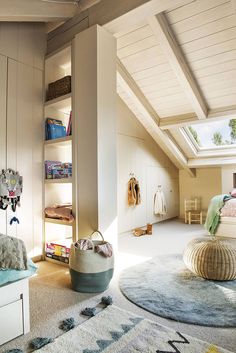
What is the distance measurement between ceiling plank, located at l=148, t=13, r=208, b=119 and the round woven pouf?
7.47ft

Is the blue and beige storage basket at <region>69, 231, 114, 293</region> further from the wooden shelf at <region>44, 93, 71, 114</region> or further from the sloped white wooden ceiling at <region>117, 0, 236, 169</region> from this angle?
the sloped white wooden ceiling at <region>117, 0, 236, 169</region>

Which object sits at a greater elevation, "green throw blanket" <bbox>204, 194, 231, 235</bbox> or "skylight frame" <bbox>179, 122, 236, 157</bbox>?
"skylight frame" <bbox>179, 122, 236, 157</bbox>

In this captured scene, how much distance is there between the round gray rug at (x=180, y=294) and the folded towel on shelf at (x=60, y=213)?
0.81 metres

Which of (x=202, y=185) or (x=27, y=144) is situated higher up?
(x=27, y=144)

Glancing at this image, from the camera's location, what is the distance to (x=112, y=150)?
8.69 ft

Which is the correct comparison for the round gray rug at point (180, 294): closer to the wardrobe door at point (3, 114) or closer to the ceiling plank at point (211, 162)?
the wardrobe door at point (3, 114)

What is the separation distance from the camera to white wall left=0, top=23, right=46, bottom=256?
8.82ft

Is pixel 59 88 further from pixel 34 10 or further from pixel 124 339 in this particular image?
pixel 124 339

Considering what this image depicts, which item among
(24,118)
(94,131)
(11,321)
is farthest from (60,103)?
(11,321)

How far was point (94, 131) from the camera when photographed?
2.50 m

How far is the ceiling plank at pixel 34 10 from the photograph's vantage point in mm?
2357

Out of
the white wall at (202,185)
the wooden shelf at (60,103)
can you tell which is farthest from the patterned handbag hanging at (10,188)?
the white wall at (202,185)

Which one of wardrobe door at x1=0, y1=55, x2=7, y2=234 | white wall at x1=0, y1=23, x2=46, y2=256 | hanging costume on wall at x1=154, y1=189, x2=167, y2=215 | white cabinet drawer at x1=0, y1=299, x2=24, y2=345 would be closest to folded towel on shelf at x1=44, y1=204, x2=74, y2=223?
white wall at x1=0, y1=23, x2=46, y2=256

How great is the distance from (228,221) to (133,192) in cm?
176
